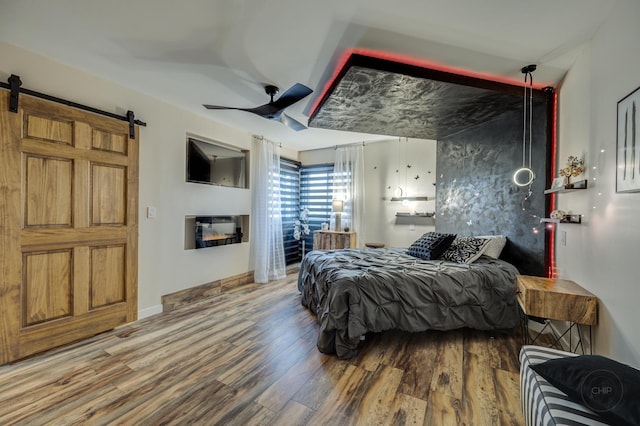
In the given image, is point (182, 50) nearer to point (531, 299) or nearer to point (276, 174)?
point (276, 174)

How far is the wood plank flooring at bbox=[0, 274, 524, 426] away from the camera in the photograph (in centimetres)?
161

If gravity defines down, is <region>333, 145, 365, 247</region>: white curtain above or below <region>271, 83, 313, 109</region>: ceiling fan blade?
below

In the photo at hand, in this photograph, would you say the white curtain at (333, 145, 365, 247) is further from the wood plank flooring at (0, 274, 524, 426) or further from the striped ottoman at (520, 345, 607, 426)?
the striped ottoman at (520, 345, 607, 426)

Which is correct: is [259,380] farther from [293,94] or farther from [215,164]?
[215,164]

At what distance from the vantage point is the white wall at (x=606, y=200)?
1.55 meters

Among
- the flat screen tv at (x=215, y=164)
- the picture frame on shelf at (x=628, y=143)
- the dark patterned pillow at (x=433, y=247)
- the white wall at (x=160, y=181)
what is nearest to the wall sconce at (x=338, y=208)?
the flat screen tv at (x=215, y=164)

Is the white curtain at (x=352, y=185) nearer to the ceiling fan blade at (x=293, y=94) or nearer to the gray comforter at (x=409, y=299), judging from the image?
the gray comforter at (x=409, y=299)

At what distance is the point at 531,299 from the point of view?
6.51 feet

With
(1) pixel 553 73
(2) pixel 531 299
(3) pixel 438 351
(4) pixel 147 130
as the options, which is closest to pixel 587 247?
(2) pixel 531 299

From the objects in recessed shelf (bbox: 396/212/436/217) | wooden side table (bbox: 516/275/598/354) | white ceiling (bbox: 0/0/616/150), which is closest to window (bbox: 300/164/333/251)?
recessed shelf (bbox: 396/212/436/217)

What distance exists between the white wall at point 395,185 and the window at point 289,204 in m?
1.55

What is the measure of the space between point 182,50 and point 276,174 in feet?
9.06

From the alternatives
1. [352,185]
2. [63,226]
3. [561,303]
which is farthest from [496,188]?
[63,226]

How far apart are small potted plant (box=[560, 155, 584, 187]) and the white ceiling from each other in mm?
845
